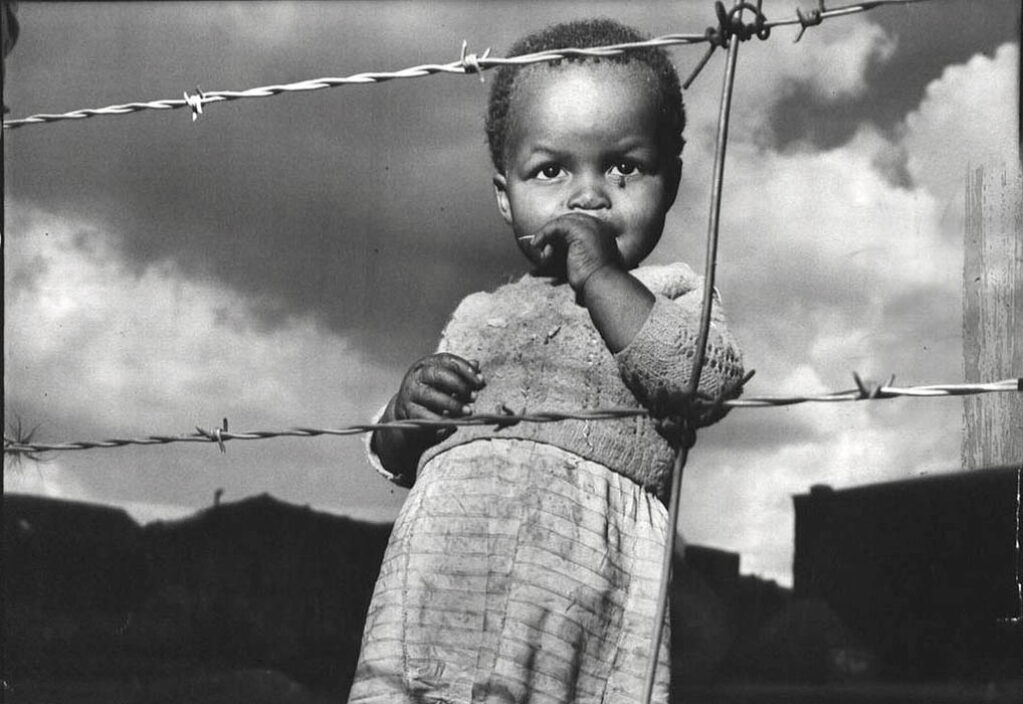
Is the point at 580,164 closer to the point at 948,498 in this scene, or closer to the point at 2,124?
the point at 2,124

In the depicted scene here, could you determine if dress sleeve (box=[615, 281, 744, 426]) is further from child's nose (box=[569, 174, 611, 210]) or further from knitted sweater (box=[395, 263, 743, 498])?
child's nose (box=[569, 174, 611, 210])

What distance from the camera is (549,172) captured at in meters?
1.83

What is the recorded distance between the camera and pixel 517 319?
1.79m

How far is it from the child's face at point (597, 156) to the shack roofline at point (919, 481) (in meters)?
1.27

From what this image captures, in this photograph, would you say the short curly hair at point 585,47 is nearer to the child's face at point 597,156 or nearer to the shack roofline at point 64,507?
the child's face at point 597,156

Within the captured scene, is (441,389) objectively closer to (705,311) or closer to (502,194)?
(502,194)

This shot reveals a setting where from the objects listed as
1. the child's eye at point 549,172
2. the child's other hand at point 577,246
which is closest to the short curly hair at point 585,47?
the child's eye at point 549,172

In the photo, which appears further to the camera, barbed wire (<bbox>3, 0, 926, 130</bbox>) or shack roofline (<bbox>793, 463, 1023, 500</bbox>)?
shack roofline (<bbox>793, 463, 1023, 500</bbox>)

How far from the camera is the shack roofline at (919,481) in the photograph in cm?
290

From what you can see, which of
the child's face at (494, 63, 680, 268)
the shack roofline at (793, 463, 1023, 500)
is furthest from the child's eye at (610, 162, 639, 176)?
the shack roofline at (793, 463, 1023, 500)

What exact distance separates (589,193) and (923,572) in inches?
67.5

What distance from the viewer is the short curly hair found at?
188 cm

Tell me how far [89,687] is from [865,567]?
1.79 metres

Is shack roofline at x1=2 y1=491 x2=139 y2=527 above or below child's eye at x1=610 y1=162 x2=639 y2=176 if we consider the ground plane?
below
